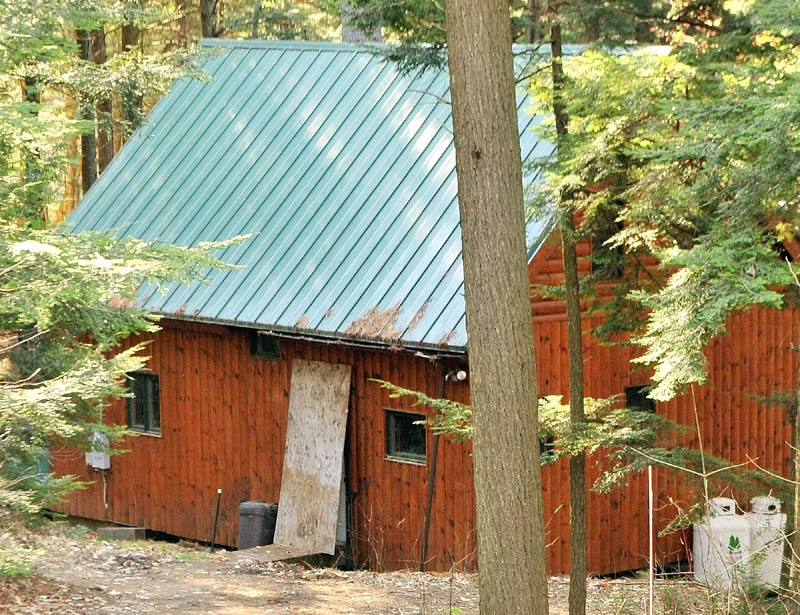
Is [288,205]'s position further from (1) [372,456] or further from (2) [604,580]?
(2) [604,580]

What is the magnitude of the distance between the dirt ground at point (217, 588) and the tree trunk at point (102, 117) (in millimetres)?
5341

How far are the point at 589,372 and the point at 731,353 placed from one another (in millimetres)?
2754

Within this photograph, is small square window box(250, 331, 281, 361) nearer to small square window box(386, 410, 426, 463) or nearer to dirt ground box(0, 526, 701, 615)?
small square window box(386, 410, 426, 463)

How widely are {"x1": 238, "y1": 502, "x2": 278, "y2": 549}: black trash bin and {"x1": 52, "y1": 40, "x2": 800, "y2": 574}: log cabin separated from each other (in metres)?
0.22

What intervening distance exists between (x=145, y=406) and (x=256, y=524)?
357cm

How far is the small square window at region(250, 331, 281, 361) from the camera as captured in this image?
18.4m

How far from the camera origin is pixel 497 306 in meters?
8.89

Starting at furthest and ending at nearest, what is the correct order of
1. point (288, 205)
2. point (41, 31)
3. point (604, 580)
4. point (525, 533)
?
point (288, 205), point (604, 580), point (41, 31), point (525, 533)

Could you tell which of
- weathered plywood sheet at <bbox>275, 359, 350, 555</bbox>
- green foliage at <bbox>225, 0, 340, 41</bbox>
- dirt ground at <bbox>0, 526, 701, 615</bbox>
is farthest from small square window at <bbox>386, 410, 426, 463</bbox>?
green foliage at <bbox>225, 0, 340, 41</bbox>

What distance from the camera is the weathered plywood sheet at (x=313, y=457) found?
56.5 feet

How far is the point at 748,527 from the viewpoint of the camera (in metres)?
15.6

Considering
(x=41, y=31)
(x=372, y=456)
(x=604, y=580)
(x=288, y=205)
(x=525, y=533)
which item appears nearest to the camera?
(x=525, y=533)

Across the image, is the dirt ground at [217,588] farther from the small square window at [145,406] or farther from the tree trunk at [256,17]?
the tree trunk at [256,17]

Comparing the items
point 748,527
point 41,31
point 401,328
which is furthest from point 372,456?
point 41,31
